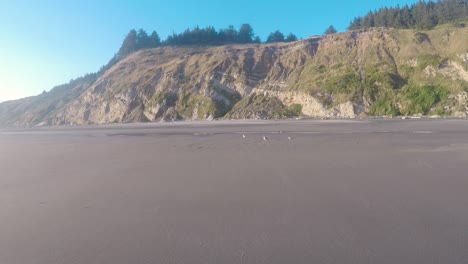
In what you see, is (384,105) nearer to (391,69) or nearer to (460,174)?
(391,69)

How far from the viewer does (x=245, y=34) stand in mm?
124188

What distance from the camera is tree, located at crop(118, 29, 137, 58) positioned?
127 m

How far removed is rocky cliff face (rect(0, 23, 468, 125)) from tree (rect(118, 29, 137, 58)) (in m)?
45.4

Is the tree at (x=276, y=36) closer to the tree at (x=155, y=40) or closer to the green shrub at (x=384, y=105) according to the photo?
the tree at (x=155, y=40)

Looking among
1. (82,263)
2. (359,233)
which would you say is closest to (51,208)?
(82,263)

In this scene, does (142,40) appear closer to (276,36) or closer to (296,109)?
(276,36)

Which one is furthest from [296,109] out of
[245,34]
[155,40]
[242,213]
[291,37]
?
[155,40]

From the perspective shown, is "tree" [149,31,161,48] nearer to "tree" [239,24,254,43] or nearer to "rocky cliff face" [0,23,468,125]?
"tree" [239,24,254,43]

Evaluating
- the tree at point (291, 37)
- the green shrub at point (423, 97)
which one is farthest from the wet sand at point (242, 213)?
the tree at point (291, 37)

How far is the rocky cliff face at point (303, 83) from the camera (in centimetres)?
4175

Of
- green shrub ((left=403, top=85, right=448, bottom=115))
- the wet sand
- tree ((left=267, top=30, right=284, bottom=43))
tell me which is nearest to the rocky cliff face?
green shrub ((left=403, top=85, right=448, bottom=115))

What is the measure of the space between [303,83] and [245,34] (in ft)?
256

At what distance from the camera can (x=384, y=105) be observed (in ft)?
138

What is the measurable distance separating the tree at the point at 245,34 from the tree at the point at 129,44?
42415 millimetres
